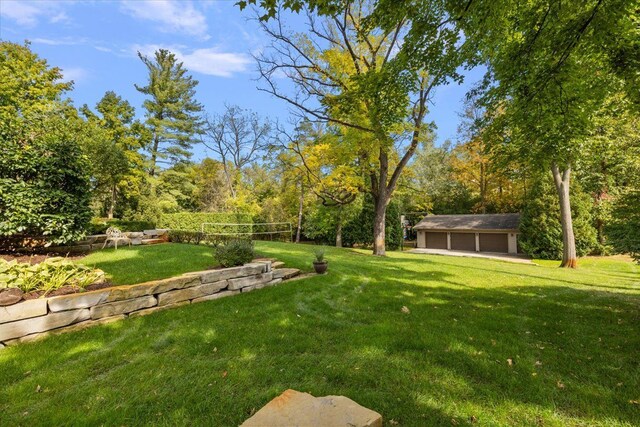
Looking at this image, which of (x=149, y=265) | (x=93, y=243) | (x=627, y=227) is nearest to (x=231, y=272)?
(x=149, y=265)

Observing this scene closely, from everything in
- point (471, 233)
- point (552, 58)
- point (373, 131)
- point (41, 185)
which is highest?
point (373, 131)

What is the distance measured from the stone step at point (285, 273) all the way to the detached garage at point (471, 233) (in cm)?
2109

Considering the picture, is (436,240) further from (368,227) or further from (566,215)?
(566,215)

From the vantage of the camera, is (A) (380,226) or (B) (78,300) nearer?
(B) (78,300)

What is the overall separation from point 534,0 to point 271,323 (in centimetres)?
755

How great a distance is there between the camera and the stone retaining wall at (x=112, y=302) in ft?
10.8

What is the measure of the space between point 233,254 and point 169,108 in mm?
25100

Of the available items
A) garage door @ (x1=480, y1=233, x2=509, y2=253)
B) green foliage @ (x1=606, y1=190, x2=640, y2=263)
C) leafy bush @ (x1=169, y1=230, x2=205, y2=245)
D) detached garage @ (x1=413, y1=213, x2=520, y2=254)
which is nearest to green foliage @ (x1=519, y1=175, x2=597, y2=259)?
detached garage @ (x1=413, y1=213, x2=520, y2=254)

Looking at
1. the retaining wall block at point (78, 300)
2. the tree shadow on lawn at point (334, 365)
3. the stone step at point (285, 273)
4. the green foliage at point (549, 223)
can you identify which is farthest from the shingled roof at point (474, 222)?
the retaining wall block at point (78, 300)

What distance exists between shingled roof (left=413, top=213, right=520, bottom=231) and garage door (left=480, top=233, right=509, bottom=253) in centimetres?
75

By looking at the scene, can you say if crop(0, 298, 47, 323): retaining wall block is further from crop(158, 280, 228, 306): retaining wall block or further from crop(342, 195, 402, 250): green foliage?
crop(342, 195, 402, 250): green foliage

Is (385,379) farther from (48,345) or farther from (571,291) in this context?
(571,291)

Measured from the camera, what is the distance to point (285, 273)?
647cm

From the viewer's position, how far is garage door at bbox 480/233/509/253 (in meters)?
22.7
